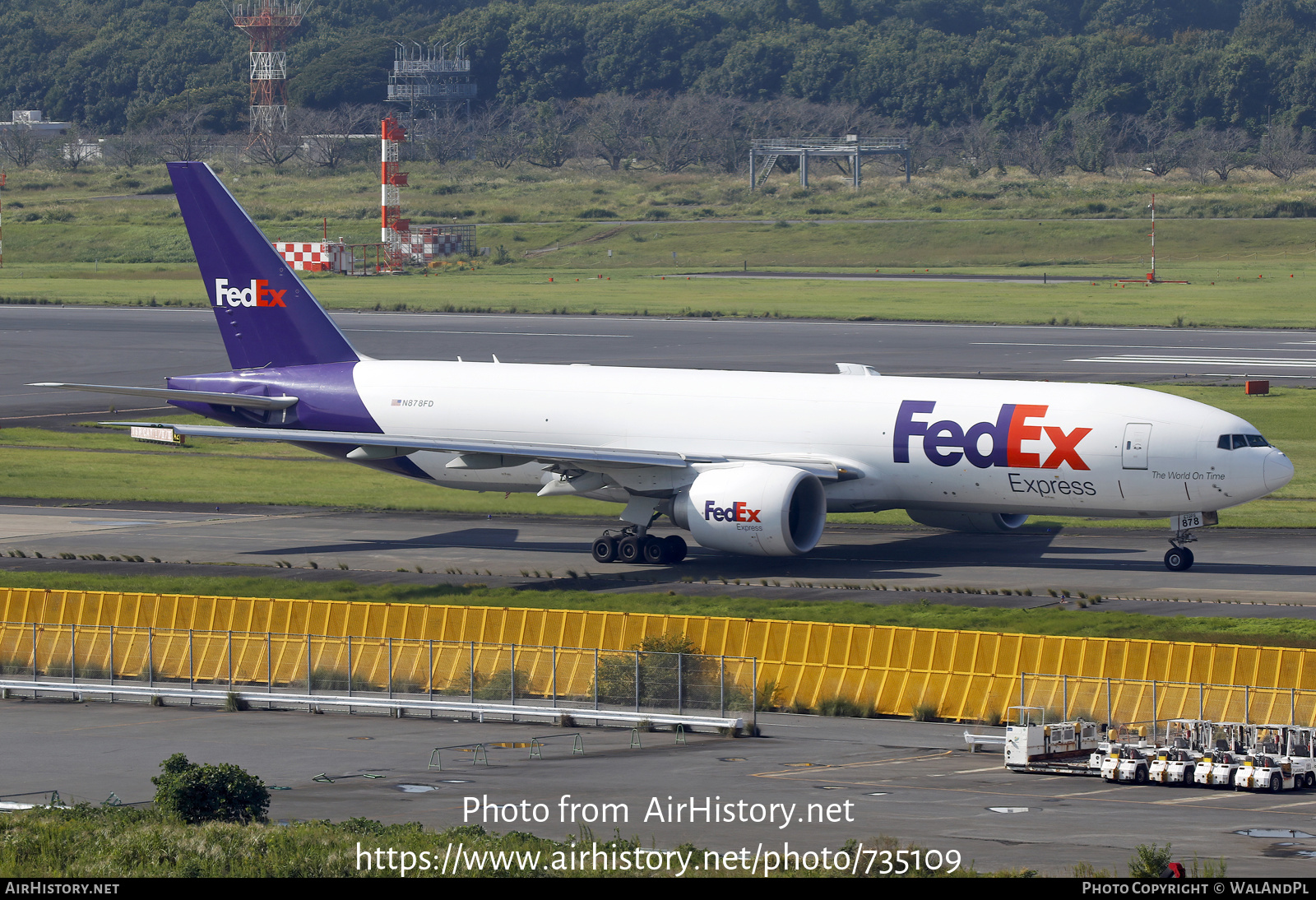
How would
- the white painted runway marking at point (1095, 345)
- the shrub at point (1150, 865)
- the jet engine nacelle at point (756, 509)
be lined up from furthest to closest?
the white painted runway marking at point (1095, 345), the jet engine nacelle at point (756, 509), the shrub at point (1150, 865)

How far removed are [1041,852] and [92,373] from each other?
255 ft

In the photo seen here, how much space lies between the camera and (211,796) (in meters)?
25.5

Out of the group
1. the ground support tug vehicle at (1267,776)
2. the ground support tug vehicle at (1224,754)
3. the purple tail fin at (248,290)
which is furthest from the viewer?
the purple tail fin at (248,290)

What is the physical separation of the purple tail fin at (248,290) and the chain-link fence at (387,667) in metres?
16.0

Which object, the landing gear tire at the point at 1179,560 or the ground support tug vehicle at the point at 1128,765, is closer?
the ground support tug vehicle at the point at 1128,765

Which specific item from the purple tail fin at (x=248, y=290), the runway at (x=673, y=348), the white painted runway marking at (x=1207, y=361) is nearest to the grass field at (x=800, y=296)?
the runway at (x=673, y=348)

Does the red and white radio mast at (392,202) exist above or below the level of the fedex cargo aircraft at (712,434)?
above

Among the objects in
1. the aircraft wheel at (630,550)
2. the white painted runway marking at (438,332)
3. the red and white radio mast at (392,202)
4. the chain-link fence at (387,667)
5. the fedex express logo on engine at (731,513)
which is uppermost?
the red and white radio mast at (392,202)

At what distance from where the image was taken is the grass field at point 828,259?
417 feet

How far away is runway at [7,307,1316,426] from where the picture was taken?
8962 cm

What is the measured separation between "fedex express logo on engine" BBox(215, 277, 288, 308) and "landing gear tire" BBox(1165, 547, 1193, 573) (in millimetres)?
28464

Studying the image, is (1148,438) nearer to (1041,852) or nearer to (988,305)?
(1041,852)

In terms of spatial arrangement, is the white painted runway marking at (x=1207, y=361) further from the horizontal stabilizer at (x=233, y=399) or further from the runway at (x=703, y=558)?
the horizontal stabilizer at (x=233, y=399)

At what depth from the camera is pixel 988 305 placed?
125 meters
